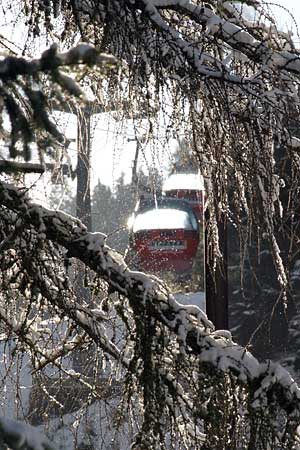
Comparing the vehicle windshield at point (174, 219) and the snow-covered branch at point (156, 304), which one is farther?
the vehicle windshield at point (174, 219)

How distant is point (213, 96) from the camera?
9.66 ft

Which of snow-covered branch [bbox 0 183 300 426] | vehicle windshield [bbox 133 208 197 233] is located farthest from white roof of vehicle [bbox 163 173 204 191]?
vehicle windshield [bbox 133 208 197 233]

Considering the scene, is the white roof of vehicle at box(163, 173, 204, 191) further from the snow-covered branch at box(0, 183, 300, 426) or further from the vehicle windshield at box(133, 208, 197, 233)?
the vehicle windshield at box(133, 208, 197, 233)

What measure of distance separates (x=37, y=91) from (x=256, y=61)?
4.85ft

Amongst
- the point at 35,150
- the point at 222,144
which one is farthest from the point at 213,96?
the point at 35,150

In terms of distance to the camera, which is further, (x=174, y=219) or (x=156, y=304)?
(x=174, y=219)

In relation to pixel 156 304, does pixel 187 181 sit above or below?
above

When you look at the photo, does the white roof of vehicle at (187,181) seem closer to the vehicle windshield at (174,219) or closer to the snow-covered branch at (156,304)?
A: the snow-covered branch at (156,304)

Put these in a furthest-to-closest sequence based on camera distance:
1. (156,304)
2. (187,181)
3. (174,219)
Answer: (174,219)
(187,181)
(156,304)

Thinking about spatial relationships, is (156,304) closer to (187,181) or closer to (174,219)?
(187,181)

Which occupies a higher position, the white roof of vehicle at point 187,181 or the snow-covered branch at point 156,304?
the white roof of vehicle at point 187,181

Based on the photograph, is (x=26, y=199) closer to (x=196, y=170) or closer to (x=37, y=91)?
(x=196, y=170)

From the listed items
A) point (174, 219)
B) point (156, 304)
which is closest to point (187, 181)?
point (156, 304)

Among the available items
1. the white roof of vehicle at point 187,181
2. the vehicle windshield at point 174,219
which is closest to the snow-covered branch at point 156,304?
the white roof of vehicle at point 187,181
